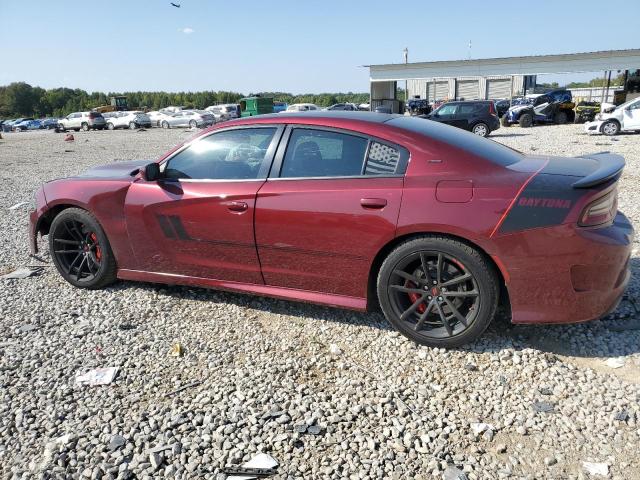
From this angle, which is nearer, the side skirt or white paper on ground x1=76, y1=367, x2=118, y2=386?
white paper on ground x1=76, y1=367, x2=118, y2=386

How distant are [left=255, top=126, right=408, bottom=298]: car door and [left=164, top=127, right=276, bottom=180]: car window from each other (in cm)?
20

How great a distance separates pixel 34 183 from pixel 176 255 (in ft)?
30.1

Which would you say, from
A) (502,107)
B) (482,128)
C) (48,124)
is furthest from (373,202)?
(48,124)

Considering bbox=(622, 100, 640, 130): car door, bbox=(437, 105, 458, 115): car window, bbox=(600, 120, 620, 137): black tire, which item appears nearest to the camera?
bbox=(622, 100, 640, 130): car door

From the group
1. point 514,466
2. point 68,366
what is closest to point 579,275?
point 514,466

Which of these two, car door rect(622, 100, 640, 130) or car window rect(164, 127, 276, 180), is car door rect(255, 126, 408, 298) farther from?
car door rect(622, 100, 640, 130)

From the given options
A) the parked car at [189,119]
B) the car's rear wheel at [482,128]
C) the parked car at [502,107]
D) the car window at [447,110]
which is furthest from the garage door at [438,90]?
the car's rear wheel at [482,128]

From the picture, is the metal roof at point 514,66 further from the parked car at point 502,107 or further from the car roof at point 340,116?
the car roof at point 340,116

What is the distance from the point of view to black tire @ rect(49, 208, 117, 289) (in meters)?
4.32

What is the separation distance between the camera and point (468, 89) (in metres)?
54.4

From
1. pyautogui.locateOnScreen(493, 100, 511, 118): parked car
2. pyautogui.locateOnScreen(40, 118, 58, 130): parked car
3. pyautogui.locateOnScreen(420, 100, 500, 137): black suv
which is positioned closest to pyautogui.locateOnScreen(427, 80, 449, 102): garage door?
pyautogui.locateOnScreen(493, 100, 511, 118): parked car

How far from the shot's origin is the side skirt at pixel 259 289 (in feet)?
11.4

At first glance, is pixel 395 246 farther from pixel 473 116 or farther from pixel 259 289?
pixel 473 116

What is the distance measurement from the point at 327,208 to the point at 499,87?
5480cm
